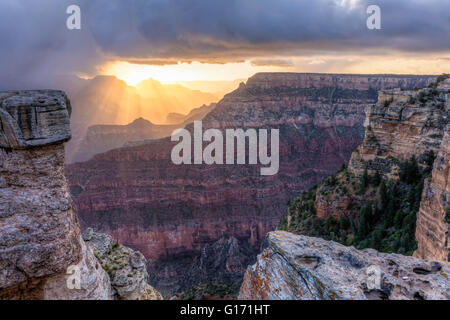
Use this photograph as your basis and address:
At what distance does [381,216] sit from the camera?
→ 85.8ft

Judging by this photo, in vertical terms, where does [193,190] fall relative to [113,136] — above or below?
below

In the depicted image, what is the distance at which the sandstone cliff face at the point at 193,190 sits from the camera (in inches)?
2040

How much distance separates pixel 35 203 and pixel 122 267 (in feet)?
14.6

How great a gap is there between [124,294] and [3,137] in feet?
21.6

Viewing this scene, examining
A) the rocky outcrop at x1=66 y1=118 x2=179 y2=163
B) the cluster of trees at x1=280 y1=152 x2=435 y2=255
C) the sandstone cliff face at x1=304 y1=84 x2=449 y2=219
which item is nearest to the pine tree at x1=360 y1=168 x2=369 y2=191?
the cluster of trees at x1=280 y1=152 x2=435 y2=255

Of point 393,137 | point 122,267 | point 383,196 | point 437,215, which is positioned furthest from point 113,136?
point 437,215

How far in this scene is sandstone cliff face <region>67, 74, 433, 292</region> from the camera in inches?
2040

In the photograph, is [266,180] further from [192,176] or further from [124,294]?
[124,294]

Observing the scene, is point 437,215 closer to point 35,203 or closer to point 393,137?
point 35,203

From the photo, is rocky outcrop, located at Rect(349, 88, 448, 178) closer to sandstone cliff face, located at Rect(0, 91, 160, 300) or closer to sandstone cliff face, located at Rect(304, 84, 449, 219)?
sandstone cliff face, located at Rect(304, 84, 449, 219)

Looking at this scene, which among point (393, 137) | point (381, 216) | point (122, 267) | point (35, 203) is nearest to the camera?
point (35, 203)

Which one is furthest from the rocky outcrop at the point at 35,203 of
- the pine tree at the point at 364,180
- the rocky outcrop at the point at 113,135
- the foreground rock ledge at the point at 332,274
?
the rocky outcrop at the point at 113,135

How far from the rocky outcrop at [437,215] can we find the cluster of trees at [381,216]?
226 inches
